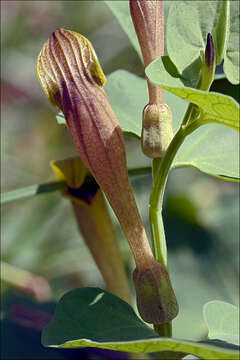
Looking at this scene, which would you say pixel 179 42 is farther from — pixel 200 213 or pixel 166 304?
pixel 200 213

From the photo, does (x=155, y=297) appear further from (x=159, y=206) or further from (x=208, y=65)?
(x=208, y=65)

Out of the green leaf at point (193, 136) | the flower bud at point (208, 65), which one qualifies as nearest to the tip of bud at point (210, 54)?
the flower bud at point (208, 65)

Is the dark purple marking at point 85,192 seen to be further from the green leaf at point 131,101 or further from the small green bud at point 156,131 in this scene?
the small green bud at point 156,131

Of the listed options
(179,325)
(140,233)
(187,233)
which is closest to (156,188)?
(140,233)

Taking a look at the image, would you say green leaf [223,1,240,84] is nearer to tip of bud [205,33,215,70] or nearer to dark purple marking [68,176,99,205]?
tip of bud [205,33,215,70]

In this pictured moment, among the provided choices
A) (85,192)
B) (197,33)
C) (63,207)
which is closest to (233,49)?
(197,33)

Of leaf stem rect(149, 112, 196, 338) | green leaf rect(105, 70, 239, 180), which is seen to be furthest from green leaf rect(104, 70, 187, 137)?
leaf stem rect(149, 112, 196, 338)
